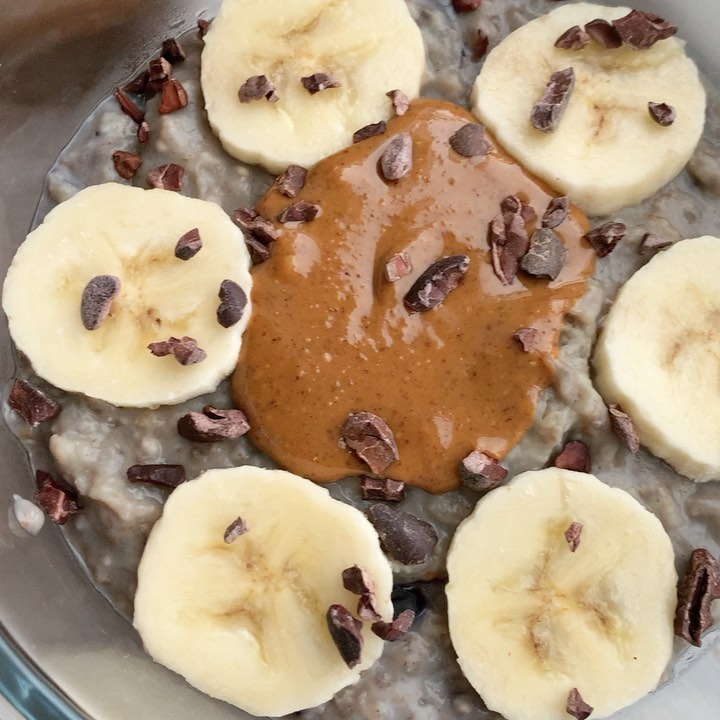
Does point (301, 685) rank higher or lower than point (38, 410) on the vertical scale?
lower

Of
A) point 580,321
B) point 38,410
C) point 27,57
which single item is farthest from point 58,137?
point 580,321

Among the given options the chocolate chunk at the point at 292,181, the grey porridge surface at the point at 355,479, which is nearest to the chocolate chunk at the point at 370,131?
the chocolate chunk at the point at 292,181

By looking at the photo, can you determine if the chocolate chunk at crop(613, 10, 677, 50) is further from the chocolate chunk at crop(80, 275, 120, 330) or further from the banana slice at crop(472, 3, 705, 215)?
the chocolate chunk at crop(80, 275, 120, 330)

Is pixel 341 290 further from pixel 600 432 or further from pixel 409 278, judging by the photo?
pixel 600 432

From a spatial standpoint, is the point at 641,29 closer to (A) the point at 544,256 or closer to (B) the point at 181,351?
(A) the point at 544,256

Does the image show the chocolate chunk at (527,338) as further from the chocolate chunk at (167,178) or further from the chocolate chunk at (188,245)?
the chocolate chunk at (167,178)

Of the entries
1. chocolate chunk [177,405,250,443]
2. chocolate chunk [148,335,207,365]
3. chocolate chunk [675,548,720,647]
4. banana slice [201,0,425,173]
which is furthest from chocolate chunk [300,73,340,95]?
chocolate chunk [675,548,720,647]
